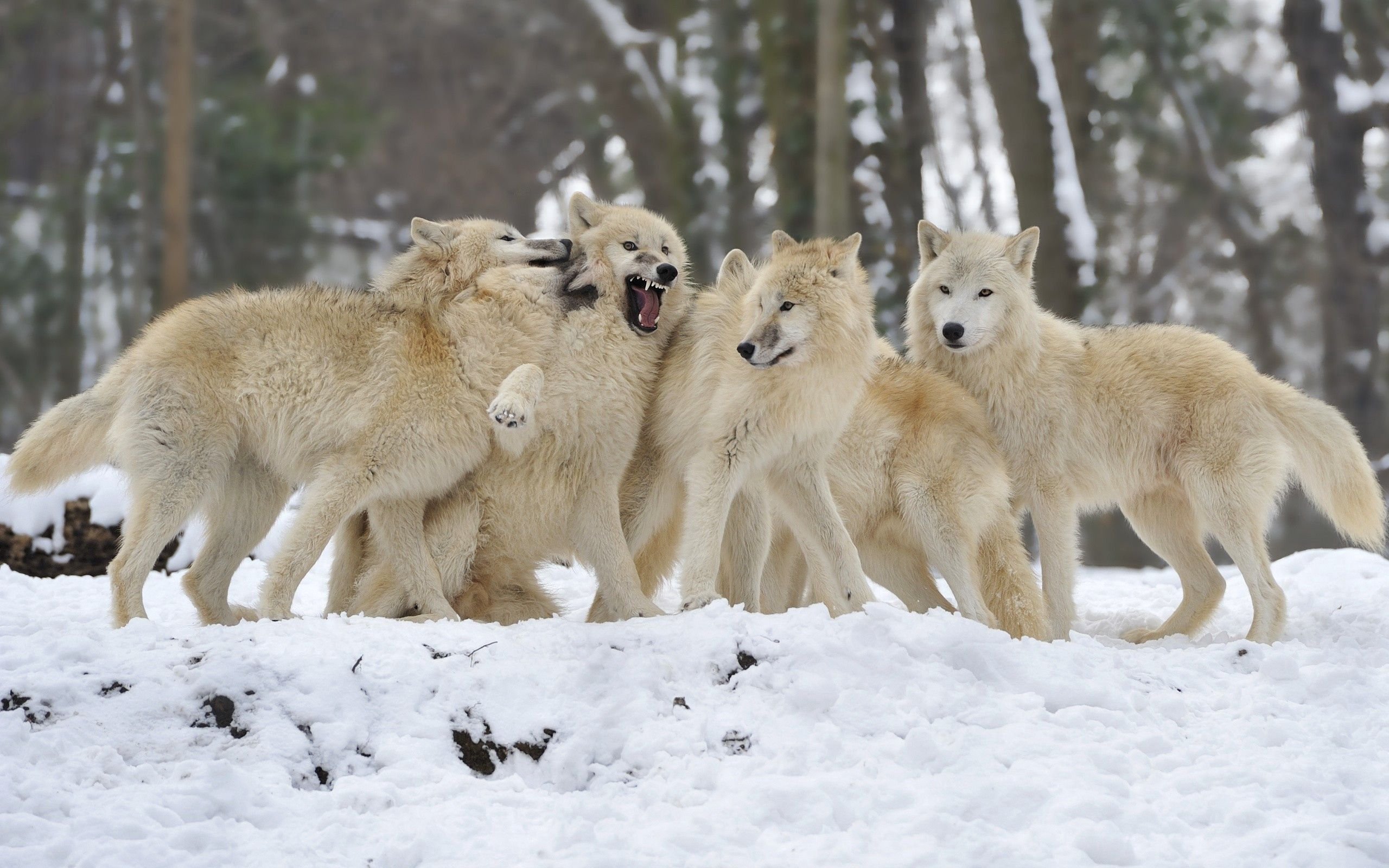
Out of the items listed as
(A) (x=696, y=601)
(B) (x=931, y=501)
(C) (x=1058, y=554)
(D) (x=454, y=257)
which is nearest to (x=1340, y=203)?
(C) (x=1058, y=554)

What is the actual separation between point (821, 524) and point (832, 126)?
8.40 metres

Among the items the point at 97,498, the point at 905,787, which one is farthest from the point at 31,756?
the point at 97,498

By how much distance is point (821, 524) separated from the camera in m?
5.49

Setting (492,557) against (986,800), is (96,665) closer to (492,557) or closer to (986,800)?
(492,557)

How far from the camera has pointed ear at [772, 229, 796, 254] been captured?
568cm

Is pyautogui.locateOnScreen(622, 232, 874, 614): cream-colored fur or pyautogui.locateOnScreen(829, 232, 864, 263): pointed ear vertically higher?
pyautogui.locateOnScreen(829, 232, 864, 263): pointed ear

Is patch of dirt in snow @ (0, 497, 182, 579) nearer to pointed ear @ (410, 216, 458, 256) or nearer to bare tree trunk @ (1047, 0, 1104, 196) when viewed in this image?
pointed ear @ (410, 216, 458, 256)

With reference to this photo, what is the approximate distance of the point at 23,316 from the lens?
73.0ft

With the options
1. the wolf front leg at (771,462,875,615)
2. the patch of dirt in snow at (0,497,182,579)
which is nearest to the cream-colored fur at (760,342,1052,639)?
the wolf front leg at (771,462,875,615)

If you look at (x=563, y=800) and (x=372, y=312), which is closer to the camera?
(x=563, y=800)

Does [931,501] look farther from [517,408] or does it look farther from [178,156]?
[178,156]

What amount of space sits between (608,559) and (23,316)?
2085 centimetres

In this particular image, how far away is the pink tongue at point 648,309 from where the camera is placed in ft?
18.8

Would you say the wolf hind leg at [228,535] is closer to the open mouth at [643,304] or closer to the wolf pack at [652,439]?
the wolf pack at [652,439]
